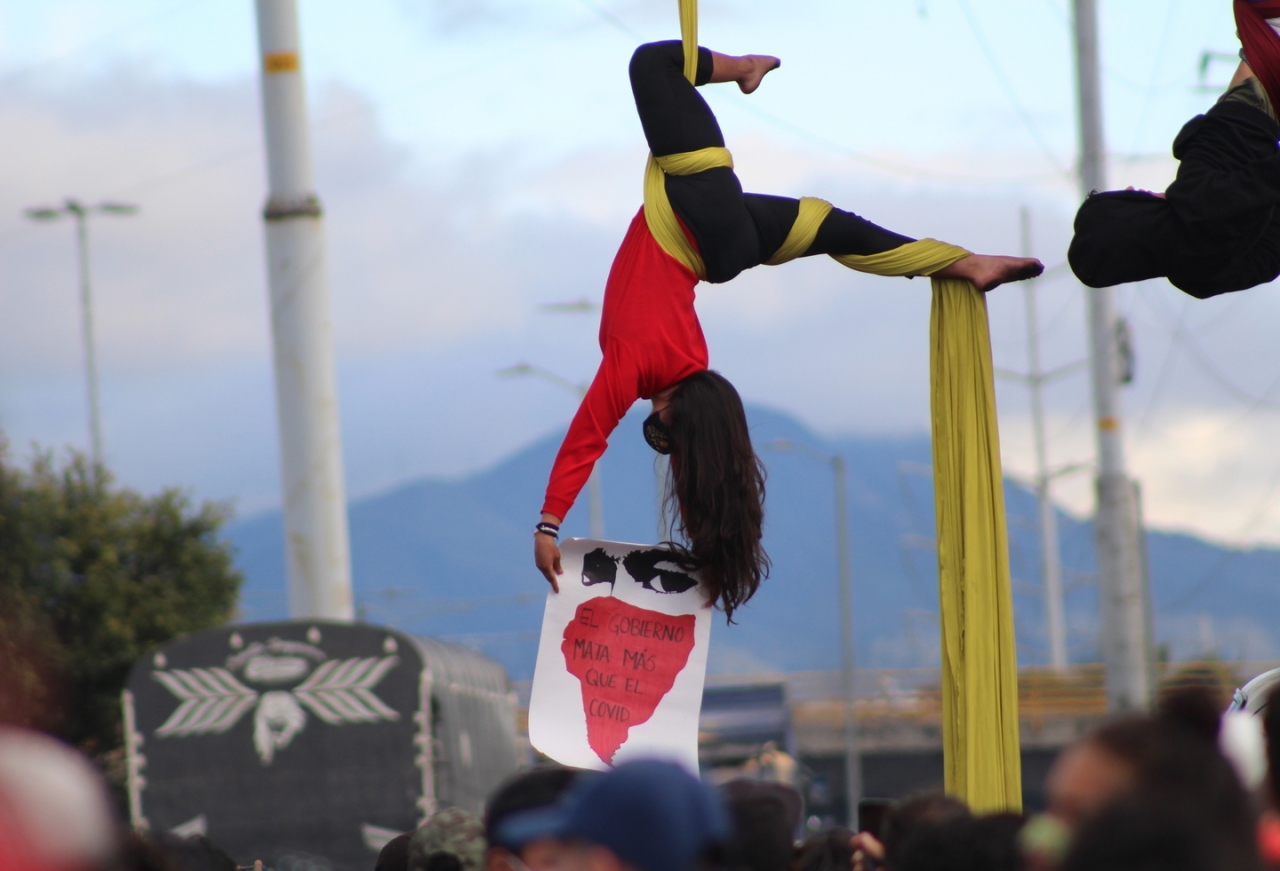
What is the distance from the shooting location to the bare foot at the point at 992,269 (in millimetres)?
5859

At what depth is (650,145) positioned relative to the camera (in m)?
5.88

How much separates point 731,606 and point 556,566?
0.66 meters

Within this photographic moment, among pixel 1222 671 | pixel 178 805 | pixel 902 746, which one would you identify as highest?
pixel 178 805

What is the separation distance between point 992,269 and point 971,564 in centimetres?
107

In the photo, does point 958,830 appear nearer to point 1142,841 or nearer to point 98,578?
point 1142,841

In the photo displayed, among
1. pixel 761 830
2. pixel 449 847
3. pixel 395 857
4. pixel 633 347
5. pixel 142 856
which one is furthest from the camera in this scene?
pixel 633 347

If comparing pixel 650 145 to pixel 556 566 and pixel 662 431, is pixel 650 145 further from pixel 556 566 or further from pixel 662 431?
pixel 556 566

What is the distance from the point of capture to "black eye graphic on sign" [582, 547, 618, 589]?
6.03 m

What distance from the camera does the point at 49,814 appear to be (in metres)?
2.59

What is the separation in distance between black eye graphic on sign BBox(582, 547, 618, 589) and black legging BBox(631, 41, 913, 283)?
3.63 ft

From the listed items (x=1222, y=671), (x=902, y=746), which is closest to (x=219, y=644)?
(x=1222, y=671)

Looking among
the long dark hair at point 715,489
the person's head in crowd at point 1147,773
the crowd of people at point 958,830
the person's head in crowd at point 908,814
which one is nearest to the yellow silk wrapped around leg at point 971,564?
the long dark hair at point 715,489

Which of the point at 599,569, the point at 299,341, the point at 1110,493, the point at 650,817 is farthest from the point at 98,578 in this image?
the point at 650,817

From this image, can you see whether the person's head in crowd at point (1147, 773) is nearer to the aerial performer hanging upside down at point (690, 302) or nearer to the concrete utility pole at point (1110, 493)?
the aerial performer hanging upside down at point (690, 302)
